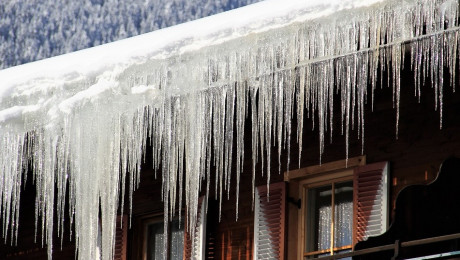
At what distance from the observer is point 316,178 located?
13.8 metres

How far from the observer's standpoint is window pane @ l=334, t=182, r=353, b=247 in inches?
527

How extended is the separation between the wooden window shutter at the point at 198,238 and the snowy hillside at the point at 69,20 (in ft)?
71.2

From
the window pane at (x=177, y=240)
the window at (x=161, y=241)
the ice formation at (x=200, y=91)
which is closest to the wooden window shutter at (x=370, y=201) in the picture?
the ice formation at (x=200, y=91)

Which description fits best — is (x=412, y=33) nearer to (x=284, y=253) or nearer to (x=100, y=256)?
(x=284, y=253)

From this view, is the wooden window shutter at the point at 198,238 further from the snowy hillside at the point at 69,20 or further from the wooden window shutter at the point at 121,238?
the snowy hillside at the point at 69,20

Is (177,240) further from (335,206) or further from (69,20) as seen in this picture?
(69,20)

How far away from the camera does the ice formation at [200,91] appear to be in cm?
1157

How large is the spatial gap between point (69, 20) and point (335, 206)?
1040 inches

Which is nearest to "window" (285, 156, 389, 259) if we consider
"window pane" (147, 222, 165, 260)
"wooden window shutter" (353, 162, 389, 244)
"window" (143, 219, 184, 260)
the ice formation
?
"wooden window shutter" (353, 162, 389, 244)

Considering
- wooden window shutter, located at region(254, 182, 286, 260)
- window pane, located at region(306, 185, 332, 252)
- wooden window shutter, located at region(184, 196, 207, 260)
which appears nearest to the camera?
window pane, located at region(306, 185, 332, 252)

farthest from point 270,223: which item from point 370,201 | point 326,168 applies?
point 370,201

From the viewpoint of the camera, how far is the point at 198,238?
14.4 meters

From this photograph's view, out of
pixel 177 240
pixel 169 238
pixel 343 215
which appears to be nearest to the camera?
pixel 343 215

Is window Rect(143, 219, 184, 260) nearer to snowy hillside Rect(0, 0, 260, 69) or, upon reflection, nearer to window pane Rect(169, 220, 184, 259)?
window pane Rect(169, 220, 184, 259)
